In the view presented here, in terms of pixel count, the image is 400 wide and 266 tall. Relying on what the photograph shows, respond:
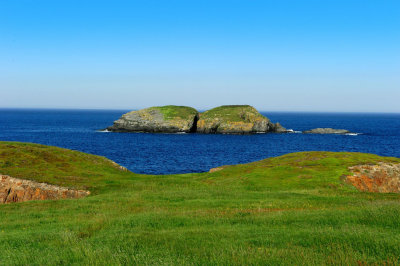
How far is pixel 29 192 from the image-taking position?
A: 31.7 m

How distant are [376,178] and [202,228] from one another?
95.3ft

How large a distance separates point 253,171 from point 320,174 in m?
8.42

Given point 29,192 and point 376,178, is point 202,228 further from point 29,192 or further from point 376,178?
point 376,178

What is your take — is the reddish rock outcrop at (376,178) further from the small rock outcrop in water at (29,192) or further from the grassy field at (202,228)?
the small rock outcrop in water at (29,192)

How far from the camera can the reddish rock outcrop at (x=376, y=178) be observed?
35531mm

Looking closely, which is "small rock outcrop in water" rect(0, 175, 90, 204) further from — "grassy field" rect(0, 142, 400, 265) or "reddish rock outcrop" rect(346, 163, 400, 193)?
"reddish rock outcrop" rect(346, 163, 400, 193)

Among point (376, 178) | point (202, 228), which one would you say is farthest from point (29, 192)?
point (376, 178)

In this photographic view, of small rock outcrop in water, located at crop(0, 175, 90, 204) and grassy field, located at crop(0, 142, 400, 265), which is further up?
grassy field, located at crop(0, 142, 400, 265)

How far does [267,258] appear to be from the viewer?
423 inches

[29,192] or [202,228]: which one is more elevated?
[202,228]

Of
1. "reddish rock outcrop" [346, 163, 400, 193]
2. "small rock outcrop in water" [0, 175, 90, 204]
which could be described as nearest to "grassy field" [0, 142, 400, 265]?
"small rock outcrop in water" [0, 175, 90, 204]

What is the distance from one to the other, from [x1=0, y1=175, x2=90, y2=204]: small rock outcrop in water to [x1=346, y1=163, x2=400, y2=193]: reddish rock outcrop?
3007 cm

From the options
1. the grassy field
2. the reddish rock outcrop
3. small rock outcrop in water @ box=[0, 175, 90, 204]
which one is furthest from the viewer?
the reddish rock outcrop

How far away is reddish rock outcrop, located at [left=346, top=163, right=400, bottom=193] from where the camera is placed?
3553cm
